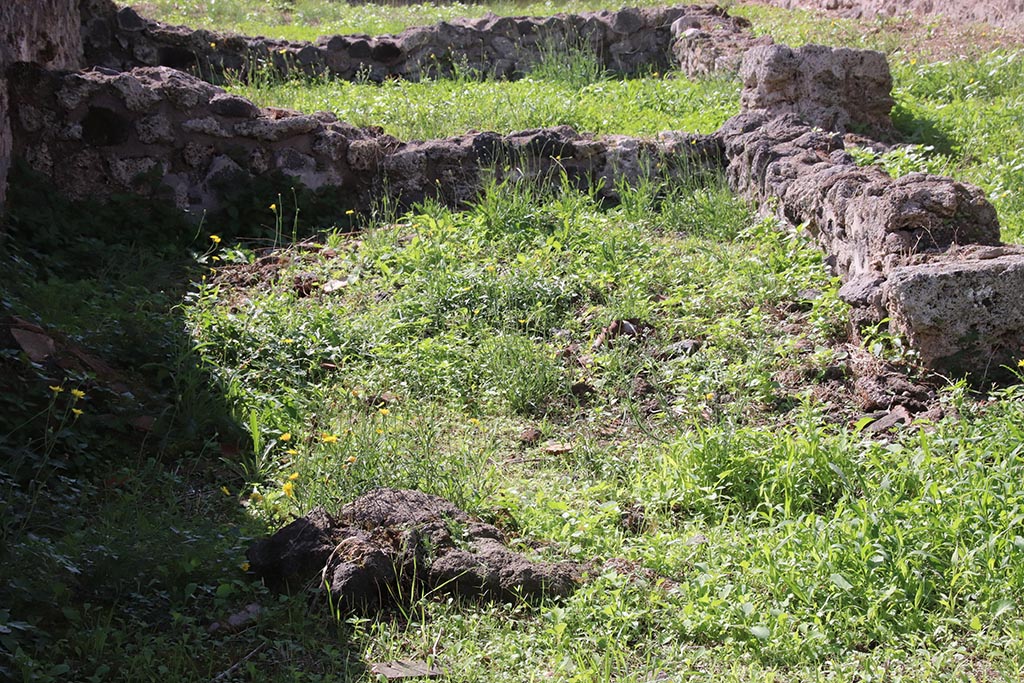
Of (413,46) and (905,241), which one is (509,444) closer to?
(905,241)

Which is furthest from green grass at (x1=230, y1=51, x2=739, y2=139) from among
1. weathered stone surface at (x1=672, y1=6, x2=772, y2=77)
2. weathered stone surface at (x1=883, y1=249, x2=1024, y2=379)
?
weathered stone surface at (x1=883, y1=249, x2=1024, y2=379)

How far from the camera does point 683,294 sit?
→ 19.5 feet

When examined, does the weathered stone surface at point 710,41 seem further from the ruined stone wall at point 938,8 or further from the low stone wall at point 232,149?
the low stone wall at point 232,149

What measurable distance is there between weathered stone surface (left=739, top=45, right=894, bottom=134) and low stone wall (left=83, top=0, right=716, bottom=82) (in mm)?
3255

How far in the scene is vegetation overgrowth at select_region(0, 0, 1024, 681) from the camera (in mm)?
3201

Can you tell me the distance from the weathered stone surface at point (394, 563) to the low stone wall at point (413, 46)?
808 centimetres

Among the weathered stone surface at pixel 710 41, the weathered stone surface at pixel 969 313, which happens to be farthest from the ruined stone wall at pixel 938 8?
the weathered stone surface at pixel 969 313

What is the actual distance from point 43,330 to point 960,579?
12.7ft

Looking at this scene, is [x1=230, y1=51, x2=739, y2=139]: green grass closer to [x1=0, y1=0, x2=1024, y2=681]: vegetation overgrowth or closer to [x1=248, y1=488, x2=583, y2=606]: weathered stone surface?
[x1=0, y1=0, x2=1024, y2=681]: vegetation overgrowth

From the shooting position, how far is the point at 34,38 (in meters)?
7.80

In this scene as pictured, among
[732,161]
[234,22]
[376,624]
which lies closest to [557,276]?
[732,161]

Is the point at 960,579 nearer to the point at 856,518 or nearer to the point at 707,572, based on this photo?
the point at 856,518

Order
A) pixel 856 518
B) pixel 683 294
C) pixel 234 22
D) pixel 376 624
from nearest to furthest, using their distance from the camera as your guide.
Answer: pixel 376 624 < pixel 856 518 < pixel 683 294 < pixel 234 22

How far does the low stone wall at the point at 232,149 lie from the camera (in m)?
7.01
